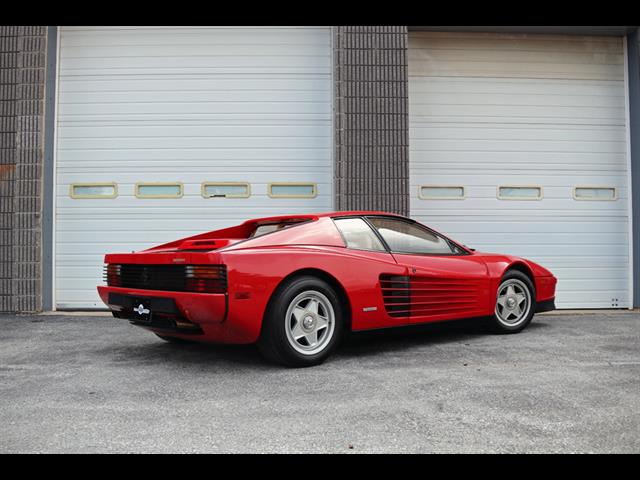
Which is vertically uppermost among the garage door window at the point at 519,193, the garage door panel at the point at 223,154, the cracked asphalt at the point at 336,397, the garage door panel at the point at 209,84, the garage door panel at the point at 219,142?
the garage door panel at the point at 209,84

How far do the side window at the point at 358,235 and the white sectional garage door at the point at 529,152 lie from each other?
298 cm

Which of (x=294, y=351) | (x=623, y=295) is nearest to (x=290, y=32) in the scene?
(x=294, y=351)

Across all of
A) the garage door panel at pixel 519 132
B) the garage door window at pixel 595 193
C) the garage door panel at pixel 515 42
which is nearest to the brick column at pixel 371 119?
the garage door panel at pixel 519 132

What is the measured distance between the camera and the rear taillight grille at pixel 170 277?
305 cm

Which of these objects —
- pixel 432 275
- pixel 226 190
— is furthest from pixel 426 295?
pixel 226 190

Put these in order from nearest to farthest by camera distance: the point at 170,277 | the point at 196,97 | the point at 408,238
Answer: the point at 170,277 → the point at 408,238 → the point at 196,97

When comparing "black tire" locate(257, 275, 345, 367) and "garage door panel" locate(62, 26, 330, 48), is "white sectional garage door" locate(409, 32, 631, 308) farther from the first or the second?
"black tire" locate(257, 275, 345, 367)

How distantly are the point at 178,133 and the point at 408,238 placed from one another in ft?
12.8

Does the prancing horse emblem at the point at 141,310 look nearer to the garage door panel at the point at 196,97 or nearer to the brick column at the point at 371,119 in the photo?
the brick column at the point at 371,119

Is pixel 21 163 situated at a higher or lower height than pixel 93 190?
higher

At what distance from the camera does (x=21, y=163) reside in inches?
255

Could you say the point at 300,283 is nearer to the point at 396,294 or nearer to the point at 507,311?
the point at 396,294

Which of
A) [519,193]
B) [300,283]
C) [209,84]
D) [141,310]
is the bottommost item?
[141,310]
